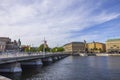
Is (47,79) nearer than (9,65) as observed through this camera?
Yes

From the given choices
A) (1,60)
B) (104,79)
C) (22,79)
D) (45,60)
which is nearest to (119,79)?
(104,79)

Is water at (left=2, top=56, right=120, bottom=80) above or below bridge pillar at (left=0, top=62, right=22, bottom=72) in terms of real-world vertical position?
below

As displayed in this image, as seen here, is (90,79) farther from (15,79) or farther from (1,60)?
(1,60)

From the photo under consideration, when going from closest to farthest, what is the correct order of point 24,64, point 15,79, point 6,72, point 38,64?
1. point 15,79
2. point 6,72
3. point 24,64
4. point 38,64

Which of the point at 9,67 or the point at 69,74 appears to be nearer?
the point at 9,67

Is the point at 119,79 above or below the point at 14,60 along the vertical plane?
below

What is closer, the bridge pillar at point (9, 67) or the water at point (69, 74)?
the water at point (69, 74)

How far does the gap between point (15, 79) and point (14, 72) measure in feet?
31.2

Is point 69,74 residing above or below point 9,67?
below

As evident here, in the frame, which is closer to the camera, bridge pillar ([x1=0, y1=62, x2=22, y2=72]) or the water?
the water

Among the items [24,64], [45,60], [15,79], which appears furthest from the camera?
[45,60]

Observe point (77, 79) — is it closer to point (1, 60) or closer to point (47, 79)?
point (47, 79)

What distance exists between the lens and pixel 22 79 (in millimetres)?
45438

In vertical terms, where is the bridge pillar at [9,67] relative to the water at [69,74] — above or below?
above
